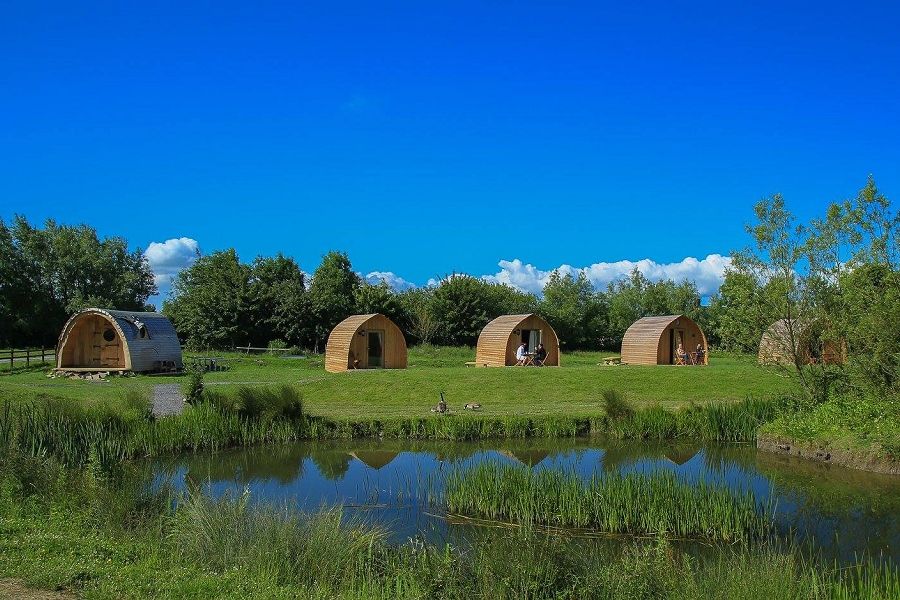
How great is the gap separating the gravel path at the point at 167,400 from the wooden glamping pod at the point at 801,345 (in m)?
16.0

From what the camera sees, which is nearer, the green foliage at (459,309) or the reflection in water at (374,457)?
the reflection in water at (374,457)

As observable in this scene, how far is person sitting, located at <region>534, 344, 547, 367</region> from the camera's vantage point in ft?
116

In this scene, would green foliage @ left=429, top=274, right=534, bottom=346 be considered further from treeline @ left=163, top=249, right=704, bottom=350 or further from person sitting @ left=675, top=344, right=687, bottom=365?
person sitting @ left=675, top=344, right=687, bottom=365

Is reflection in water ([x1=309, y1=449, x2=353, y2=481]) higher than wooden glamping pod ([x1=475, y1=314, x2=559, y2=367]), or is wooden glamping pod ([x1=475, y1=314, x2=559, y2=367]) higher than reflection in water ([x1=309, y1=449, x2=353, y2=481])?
wooden glamping pod ([x1=475, y1=314, x2=559, y2=367])

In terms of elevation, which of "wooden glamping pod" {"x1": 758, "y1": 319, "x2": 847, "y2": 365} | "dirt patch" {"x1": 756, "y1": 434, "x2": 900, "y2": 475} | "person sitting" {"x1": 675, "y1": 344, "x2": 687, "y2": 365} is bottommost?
"dirt patch" {"x1": 756, "y1": 434, "x2": 900, "y2": 475}

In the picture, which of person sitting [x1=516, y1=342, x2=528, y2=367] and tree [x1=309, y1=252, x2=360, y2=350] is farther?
tree [x1=309, y1=252, x2=360, y2=350]

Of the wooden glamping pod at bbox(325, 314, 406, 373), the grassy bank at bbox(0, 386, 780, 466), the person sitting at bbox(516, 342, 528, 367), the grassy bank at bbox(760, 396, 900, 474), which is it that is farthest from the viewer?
the person sitting at bbox(516, 342, 528, 367)

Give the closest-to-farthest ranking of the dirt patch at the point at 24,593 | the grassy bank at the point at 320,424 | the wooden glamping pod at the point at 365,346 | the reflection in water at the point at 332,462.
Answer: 1. the dirt patch at the point at 24,593
2. the reflection in water at the point at 332,462
3. the grassy bank at the point at 320,424
4. the wooden glamping pod at the point at 365,346

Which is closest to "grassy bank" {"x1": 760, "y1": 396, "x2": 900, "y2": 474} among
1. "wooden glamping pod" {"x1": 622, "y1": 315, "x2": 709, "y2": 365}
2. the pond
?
the pond

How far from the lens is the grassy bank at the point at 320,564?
7.04 meters

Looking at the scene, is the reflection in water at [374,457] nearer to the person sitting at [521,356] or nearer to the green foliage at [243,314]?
the person sitting at [521,356]

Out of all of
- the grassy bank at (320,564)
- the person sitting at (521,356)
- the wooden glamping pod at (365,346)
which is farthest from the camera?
the person sitting at (521,356)

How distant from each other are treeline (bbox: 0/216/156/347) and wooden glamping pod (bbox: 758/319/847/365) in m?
49.8

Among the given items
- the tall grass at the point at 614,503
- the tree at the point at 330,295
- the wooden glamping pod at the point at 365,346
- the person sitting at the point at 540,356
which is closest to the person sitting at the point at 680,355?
the person sitting at the point at 540,356
